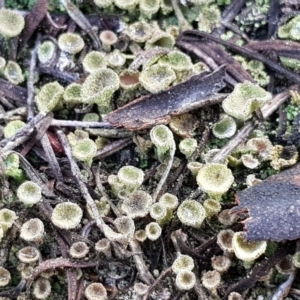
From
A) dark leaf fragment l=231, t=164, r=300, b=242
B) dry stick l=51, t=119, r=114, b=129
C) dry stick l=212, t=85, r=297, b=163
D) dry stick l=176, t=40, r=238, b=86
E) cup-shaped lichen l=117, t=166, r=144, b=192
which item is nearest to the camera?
dark leaf fragment l=231, t=164, r=300, b=242

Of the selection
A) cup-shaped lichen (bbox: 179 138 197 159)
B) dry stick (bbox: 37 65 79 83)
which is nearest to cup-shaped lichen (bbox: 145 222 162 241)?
cup-shaped lichen (bbox: 179 138 197 159)

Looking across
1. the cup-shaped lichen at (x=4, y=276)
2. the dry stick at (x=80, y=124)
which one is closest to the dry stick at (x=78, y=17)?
the dry stick at (x=80, y=124)

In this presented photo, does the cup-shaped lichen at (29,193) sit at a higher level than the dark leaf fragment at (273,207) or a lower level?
lower

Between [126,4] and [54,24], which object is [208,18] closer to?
[126,4]

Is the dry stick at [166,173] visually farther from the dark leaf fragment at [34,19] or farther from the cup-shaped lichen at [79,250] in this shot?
the dark leaf fragment at [34,19]

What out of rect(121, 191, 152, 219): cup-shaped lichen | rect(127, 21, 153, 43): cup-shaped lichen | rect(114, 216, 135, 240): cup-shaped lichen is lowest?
rect(114, 216, 135, 240): cup-shaped lichen

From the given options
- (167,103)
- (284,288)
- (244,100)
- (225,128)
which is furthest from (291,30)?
(284,288)

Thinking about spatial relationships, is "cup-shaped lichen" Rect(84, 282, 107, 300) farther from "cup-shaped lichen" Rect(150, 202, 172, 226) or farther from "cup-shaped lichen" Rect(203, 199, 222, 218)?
"cup-shaped lichen" Rect(203, 199, 222, 218)
